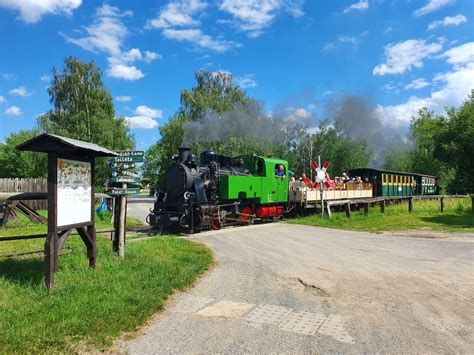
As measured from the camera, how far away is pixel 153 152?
2788 inches

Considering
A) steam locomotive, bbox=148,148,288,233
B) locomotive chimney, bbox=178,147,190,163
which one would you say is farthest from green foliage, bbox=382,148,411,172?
locomotive chimney, bbox=178,147,190,163

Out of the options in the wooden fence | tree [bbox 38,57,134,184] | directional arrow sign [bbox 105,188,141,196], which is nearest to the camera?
directional arrow sign [bbox 105,188,141,196]

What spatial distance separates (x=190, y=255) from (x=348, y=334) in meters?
4.85

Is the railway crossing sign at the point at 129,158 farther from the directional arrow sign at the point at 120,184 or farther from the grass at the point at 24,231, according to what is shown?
the grass at the point at 24,231

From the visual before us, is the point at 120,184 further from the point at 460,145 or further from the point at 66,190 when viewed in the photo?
the point at 460,145

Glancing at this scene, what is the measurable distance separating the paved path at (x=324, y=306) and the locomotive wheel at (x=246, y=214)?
6688 millimetres

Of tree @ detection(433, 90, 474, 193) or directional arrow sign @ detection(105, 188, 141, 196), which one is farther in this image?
tree @ detection(433, 90, 474, 193)

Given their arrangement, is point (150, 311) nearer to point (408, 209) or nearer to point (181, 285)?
point (181, 285)

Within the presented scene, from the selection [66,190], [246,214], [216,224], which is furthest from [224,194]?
[66,190]

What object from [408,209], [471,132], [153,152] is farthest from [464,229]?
[153,152]

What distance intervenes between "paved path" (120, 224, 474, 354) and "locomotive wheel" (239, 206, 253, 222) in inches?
263

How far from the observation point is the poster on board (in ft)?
19.0

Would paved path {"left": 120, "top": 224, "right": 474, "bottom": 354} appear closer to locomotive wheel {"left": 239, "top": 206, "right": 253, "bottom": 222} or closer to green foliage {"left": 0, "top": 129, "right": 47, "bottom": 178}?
locomotive wheel {"left": 239, "top": 206, "right": 253, "bottom": 222}

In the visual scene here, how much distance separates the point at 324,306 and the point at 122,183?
4.76 m
